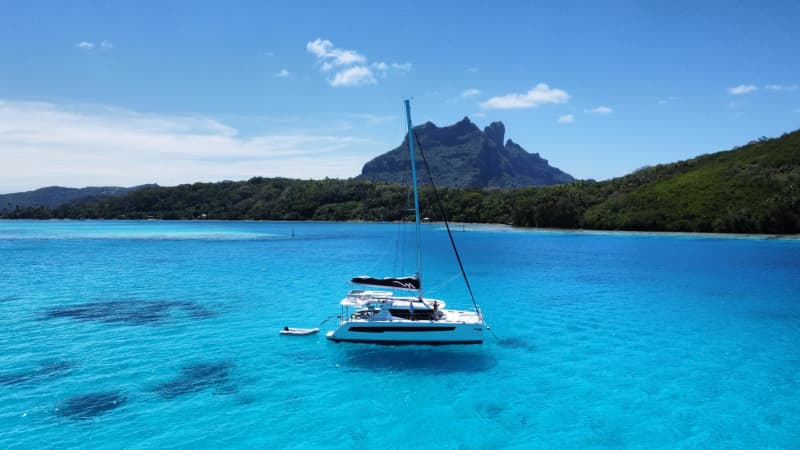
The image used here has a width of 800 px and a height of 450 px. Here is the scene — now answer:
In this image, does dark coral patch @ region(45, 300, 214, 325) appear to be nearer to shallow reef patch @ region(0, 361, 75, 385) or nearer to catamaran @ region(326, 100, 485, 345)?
shallow reef patch @ region(0, 361, 75, 385)

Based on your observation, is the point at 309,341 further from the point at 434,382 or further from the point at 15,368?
the point at 15,368

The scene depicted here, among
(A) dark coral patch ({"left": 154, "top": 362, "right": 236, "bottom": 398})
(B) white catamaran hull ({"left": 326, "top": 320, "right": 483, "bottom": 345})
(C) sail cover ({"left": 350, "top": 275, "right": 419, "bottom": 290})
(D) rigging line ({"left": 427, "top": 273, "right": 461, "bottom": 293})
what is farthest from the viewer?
(D) rigging line ({"left": 427, "top": 273, "right": 461, "bottom": 293})

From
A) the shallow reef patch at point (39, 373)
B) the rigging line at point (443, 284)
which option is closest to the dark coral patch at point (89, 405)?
the shallow reef patch at point (39, 373)

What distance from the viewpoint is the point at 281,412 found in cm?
2095

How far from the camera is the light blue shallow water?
19.2 m

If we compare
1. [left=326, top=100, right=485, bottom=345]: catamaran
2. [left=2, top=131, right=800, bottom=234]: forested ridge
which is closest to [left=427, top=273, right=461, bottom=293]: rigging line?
[left=326, top=100, right=485, bottom=345]: catamaran

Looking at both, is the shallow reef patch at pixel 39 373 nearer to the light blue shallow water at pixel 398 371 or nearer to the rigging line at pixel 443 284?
the light blue shallow water at pixel 398 371

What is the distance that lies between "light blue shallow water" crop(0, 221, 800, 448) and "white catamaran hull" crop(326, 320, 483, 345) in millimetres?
1138

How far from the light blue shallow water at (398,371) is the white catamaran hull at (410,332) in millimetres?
1138

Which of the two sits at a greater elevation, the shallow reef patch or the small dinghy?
the small dinghy

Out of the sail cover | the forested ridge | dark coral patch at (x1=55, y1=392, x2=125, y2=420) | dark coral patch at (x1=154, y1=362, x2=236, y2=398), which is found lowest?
dark coral patch at (x1=55, y1=392, x2=125, y2=420)

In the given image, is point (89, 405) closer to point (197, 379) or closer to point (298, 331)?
point (197, 379)

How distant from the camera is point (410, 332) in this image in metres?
27.8

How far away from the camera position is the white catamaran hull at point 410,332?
2756cm
